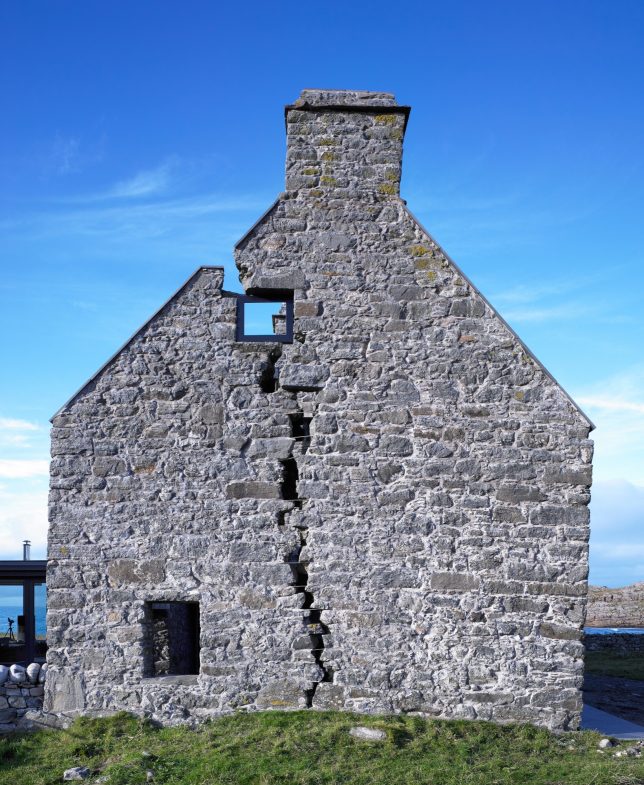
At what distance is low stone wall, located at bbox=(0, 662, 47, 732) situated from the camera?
31.9ft

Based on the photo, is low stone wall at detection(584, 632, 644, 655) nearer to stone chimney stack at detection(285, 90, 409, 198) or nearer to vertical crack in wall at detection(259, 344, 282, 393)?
vertical crack in wall at detection(259, 344, 282, 393)

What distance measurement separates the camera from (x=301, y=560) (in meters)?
9.66

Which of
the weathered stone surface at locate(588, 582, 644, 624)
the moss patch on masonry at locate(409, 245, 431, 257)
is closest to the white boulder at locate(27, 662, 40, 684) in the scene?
the moss patch on masonry at locate(409, 245, 431, 257)

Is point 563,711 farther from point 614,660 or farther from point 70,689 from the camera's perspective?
point 614,660

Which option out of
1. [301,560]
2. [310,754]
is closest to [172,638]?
[301,560]

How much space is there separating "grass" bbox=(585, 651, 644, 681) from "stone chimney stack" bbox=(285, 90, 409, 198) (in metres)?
11.8

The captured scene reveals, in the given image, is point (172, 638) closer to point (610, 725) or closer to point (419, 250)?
point (610, 725)

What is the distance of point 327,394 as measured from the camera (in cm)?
1000

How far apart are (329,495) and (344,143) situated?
4939 millimetres

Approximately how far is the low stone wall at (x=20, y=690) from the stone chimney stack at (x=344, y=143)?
7316 mm

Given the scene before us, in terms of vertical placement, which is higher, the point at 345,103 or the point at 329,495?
the point at 345,103

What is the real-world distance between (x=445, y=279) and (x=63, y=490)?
19.2 feet

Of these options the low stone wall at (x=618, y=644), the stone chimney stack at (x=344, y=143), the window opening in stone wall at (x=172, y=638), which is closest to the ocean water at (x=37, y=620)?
the window opening in stone wall at (x=172, y=638)

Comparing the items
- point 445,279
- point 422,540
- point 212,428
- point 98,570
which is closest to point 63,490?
point 98,570
